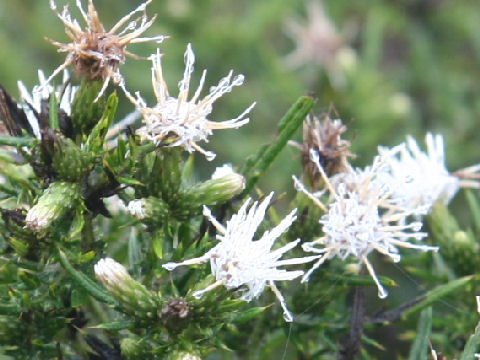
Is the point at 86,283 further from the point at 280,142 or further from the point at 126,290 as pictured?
the point at 280,142

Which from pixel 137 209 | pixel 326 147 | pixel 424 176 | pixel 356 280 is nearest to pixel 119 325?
pixel 137 209

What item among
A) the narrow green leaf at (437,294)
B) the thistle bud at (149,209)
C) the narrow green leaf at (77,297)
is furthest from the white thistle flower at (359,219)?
the narrow green leaf at (77,297)

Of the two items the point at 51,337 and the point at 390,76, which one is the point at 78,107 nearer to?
the point at 51,337

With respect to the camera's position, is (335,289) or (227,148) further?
(227,148)

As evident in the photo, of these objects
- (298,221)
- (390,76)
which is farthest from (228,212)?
(390,76)

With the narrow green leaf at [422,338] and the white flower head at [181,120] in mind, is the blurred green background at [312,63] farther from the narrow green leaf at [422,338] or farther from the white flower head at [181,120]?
the white flower head at [181,120]

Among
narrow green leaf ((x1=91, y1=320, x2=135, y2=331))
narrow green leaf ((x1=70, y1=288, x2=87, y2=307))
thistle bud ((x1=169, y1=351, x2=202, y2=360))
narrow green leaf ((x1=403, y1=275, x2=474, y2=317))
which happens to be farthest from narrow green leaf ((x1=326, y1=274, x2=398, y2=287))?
narrow green leaf ((x1=70, y1=288, x2=87, y2=307))

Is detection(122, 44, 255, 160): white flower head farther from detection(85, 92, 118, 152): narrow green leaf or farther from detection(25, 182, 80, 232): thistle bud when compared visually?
→ detection(25, 182, 80, 232): thistle bud
